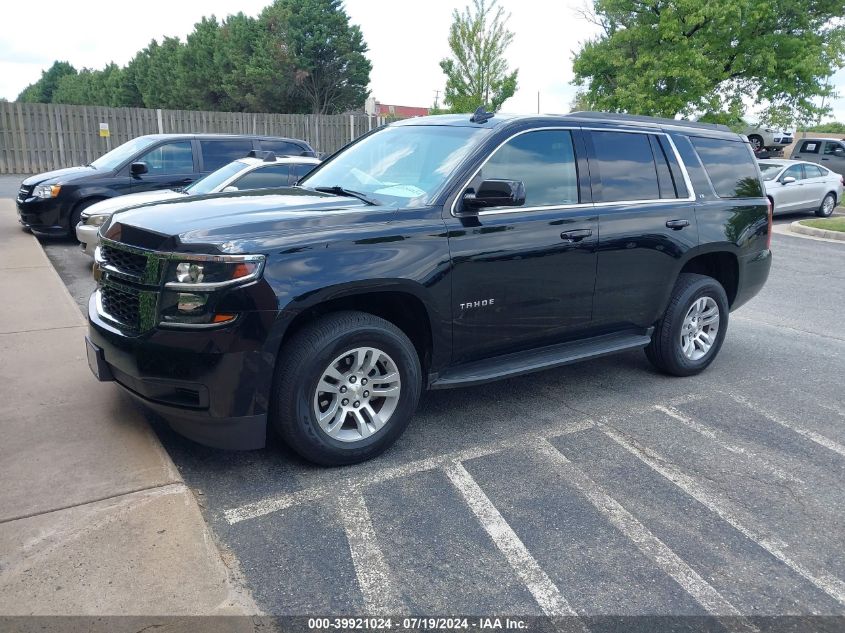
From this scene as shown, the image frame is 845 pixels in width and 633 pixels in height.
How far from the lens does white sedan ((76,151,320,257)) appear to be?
851 centimetres

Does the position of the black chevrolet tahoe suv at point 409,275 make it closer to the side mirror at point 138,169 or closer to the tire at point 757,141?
the side mirror at point 138,169

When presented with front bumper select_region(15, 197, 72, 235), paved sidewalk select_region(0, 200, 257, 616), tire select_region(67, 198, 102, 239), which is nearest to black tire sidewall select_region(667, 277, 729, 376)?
paved sidewalk select_region(0, 200, 257, 616)

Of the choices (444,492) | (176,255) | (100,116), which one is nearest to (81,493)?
(176,255)

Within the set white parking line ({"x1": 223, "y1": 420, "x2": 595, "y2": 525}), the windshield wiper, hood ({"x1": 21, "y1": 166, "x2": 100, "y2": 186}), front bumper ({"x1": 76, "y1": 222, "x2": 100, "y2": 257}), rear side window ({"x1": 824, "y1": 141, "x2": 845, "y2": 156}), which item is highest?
rear side window ({"x1": 824, "y1": 141, "x2": 845, "y2": 156})

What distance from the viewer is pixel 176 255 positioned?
348cm

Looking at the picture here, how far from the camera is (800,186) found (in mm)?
17062

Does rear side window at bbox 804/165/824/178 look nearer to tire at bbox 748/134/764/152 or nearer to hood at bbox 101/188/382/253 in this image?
tire at bbox 748/134/764/152

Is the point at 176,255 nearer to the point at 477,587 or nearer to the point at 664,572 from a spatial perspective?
the point at 477,587

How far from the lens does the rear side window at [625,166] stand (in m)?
4.96

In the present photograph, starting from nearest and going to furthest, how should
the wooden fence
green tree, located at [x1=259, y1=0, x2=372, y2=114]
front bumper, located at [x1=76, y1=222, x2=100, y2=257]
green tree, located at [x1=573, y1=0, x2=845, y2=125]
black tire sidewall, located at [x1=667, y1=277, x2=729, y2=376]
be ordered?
1. black tire sidewall, located at [x1=667, y1=277, x2=729, y2=376]
2. front bumper, located at [x1=76, y1=222, x2=100, y2=257]
3. green tree, located at [x1=573, y1=0, x2=845, y2=125]
4. the wooden fence
5. green tree, located at [x1=259, y1=0, x2=372, y2=114]

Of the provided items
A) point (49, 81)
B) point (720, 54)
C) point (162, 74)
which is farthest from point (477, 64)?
point (49, 81)

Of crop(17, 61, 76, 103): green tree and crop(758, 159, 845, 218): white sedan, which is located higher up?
crop(17, 61, 76, 103): green tree

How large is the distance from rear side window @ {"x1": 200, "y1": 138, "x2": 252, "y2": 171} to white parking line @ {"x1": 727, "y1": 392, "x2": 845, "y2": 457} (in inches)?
345

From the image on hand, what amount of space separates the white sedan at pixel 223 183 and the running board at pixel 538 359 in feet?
14.5
